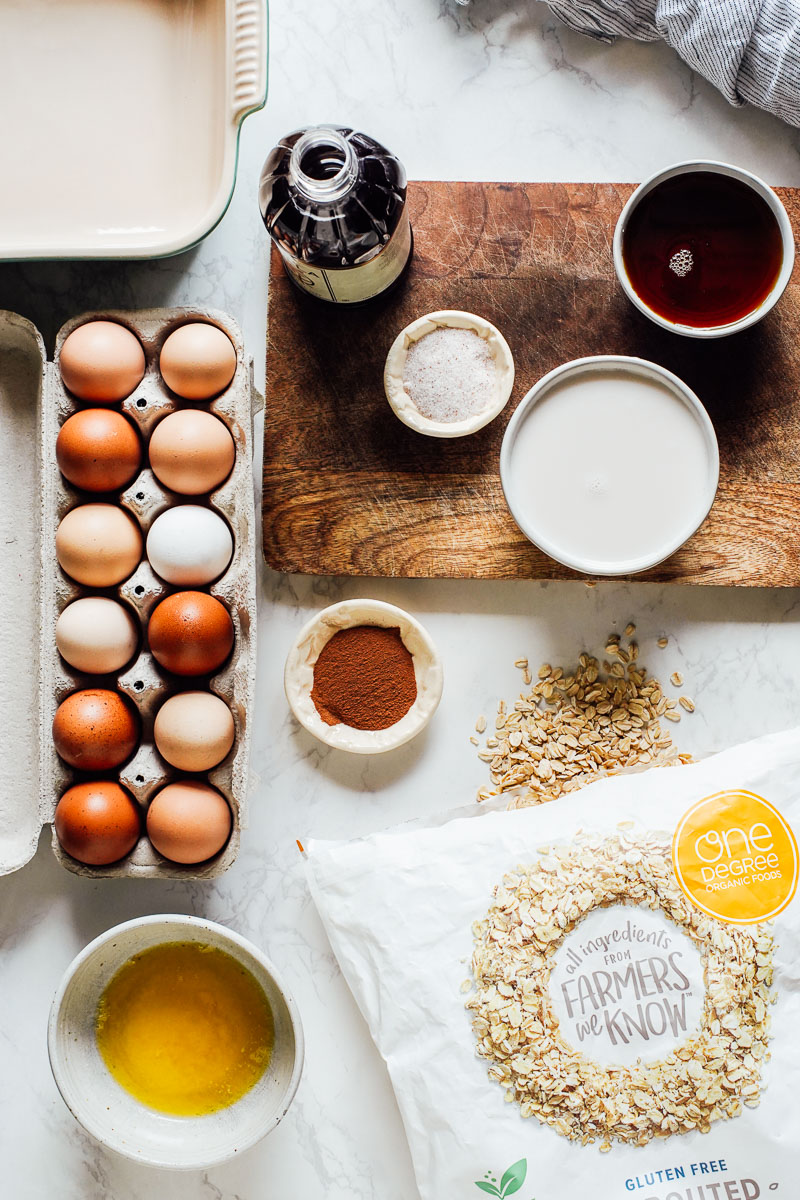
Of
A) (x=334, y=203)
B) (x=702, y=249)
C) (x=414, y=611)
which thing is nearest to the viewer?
(x=334, y=203)

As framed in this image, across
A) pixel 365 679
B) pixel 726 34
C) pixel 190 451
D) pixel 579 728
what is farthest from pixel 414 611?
pixel 726 34

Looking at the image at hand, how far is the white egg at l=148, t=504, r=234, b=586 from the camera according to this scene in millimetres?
1104

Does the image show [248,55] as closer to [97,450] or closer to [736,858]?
[97,450]

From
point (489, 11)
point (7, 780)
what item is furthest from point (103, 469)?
point (489, 11)

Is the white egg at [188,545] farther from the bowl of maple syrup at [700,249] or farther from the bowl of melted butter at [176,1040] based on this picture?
the bowl of maple syrup at [700,249]

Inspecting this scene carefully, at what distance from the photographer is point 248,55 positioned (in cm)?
112

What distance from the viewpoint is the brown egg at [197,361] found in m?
1.12

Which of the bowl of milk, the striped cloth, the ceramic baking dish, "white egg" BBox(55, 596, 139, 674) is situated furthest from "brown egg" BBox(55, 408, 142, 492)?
the striped cloth

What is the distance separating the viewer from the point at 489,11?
1297 mm

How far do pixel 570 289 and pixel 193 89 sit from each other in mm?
543

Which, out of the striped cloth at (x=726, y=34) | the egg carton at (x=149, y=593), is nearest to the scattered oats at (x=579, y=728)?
the egg carton at (x=149, y=593)

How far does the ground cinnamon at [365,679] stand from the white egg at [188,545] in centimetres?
22

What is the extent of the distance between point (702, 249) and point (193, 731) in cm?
86

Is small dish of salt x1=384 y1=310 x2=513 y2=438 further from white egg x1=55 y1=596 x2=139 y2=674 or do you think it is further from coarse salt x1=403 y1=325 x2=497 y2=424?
white egg x1=55 y1=596 x2=139 y2=674
